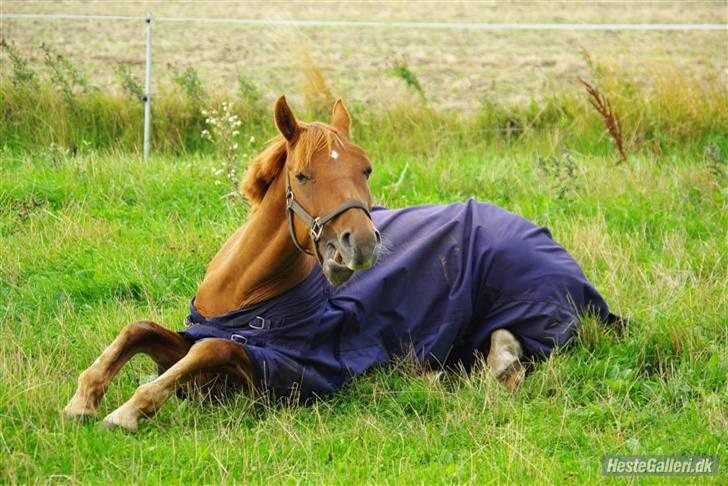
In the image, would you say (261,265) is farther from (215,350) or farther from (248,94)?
(248,94)

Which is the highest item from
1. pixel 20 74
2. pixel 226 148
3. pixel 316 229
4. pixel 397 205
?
pixel 316 229

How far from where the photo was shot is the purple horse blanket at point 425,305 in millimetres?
4754

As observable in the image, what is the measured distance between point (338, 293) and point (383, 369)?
1.42 feet

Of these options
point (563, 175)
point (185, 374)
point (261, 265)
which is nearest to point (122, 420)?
point (185, 374)

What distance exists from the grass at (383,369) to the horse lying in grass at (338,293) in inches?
5.7

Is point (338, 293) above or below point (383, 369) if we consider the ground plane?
above

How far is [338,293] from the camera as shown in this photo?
505cm

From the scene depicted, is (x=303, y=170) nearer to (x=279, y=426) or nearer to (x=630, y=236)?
(x=279, y=426)

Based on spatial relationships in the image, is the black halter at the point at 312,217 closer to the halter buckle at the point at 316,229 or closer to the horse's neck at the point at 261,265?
the halter buckle at the point at 316,229

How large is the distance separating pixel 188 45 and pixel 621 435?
10287 mm

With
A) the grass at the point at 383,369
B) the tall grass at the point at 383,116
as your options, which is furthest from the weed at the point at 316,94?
the grass at the point at 383,369

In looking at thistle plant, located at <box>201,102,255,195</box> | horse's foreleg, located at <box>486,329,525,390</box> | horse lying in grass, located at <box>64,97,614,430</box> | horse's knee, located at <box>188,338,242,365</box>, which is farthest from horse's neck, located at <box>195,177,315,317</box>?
thistle plant, located at <box>201,102,255,195</box>

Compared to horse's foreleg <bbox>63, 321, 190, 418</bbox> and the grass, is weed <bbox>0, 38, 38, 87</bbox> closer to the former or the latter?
the grass

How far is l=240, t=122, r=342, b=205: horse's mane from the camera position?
4.44 metres
